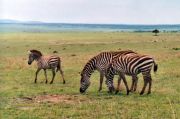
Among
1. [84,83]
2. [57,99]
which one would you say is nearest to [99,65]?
[84,83]

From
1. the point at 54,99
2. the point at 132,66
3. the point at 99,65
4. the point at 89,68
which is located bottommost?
the point at 54,99

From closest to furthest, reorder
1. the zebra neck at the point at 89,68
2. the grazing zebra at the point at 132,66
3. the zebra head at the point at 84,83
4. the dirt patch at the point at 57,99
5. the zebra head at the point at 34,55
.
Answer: the dirt patch at the point at 57,99 → the grazing zebra at the point at 132,66 → the zebra head at the point at 84,83 → the zebra neck at the point at 89,68 → the zebra head at the point at 34,55

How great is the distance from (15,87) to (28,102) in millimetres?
3546

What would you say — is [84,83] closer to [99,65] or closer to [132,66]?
[99,65]

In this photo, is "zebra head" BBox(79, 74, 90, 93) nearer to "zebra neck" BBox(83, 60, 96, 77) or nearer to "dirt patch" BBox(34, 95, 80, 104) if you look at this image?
"zebra neck" BBox(83, 60, 96, 77)

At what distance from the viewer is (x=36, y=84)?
17.8 metres

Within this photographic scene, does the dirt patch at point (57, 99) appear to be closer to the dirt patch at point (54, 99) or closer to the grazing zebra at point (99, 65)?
the dirt patch at point (54, 99)

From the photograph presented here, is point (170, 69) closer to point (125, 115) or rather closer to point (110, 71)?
point (110, 71)

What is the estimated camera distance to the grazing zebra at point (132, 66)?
47.0 ft

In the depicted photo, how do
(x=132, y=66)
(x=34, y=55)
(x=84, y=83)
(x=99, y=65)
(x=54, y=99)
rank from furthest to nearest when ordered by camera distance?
(x=34, y=55) < (x=99, y=65) < (x=84, y=83) < (x=132, y=66) < (x=54, y=99)

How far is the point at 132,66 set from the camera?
47.2 ft

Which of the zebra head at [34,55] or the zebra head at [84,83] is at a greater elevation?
the zebra head at [34,55]

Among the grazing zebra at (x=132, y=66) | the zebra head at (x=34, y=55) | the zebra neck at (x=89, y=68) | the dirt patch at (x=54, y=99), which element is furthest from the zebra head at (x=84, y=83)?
the zebra head at (x=34, y=55)

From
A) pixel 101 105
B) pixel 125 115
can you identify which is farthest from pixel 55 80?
pixel 125 115
